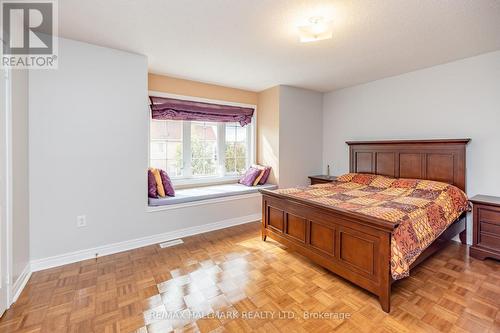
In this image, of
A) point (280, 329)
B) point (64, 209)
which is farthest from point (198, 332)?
point (64, 209)

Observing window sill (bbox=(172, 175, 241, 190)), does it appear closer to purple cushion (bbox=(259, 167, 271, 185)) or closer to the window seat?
the window seat

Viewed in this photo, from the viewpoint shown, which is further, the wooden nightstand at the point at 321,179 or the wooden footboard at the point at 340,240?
the wooden nightstand at the point at 321,179

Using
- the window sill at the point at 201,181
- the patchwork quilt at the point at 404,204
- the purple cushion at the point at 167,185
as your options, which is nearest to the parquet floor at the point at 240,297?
the patchwork quilt at the point at 404,204

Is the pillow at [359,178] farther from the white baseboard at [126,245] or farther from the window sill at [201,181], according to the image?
the window sill at [201,181]

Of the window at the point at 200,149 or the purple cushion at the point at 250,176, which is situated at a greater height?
the window at the point at 200,149

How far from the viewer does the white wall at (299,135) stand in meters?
4.20

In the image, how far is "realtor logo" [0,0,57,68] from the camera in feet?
6.20

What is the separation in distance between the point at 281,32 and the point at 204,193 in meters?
2.33

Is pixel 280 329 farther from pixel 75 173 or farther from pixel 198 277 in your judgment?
pixel 75 173

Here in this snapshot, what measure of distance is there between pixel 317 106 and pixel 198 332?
4.23 metres

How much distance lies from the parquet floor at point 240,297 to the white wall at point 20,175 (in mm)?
288

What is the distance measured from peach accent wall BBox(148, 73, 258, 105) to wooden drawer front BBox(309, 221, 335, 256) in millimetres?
2787

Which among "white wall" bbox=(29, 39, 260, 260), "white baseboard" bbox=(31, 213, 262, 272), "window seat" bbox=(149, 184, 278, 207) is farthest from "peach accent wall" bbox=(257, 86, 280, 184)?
"white wall" bbox=(29, 39, 260, 260)

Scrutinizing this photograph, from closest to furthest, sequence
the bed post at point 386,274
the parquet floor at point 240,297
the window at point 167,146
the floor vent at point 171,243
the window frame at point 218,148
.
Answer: the parquet floor at point 240,297 → the bed post at point 386,274 → the floor vent at point 171,243 → the window at point 167,146 → the window frame at point 218,148
